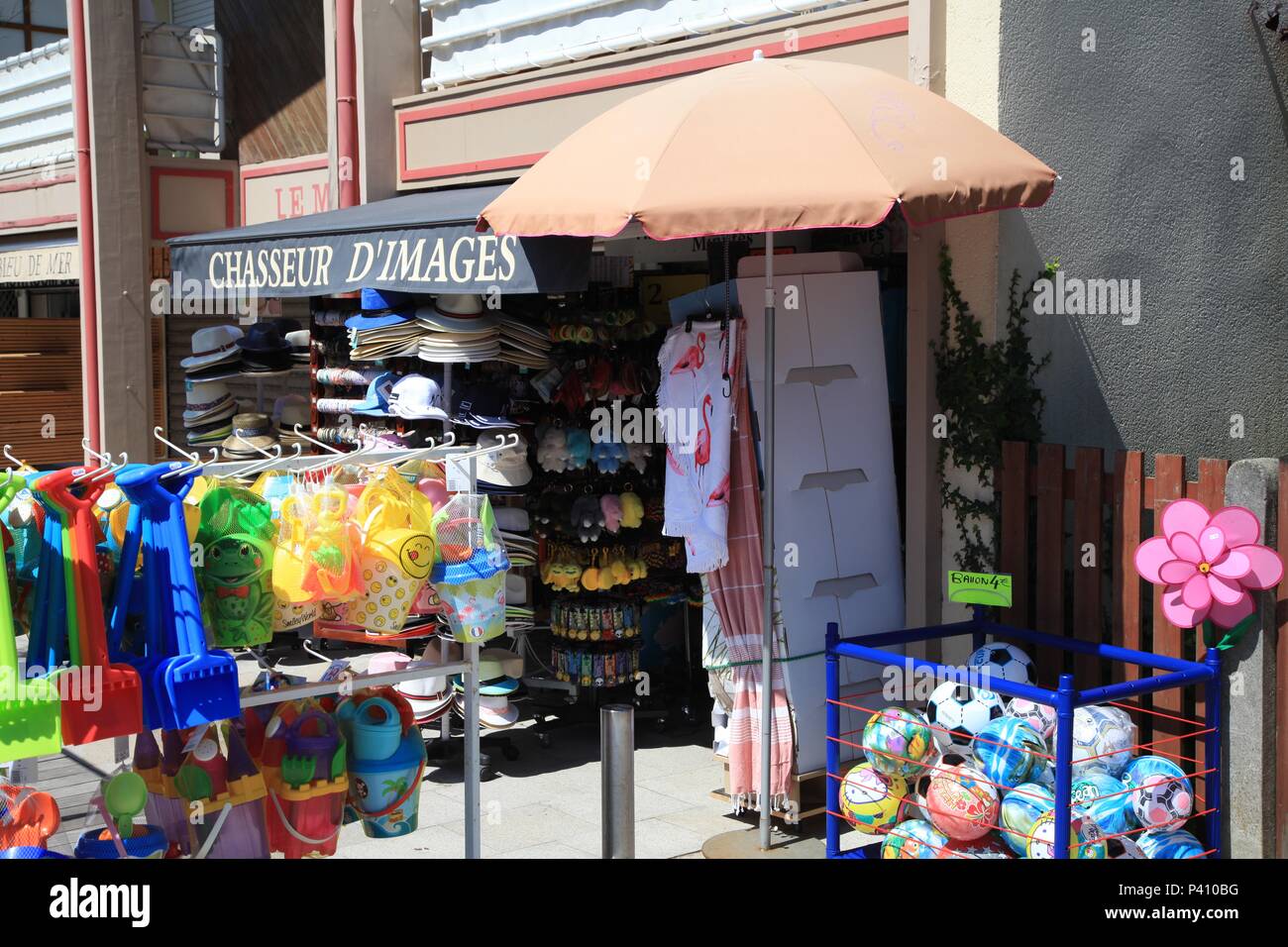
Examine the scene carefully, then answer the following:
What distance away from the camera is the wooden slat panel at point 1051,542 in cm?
569

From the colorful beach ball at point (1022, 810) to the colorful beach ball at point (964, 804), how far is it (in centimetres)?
6

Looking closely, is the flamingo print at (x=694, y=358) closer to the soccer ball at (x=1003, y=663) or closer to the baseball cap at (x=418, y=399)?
the baseball cap at (x=418, y=399)

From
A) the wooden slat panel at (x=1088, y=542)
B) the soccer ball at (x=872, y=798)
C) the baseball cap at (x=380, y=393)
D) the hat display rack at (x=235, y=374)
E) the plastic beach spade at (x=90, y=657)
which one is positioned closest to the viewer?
the plastic beach spade at (x=90, y=657)

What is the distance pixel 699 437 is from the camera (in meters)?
6.25

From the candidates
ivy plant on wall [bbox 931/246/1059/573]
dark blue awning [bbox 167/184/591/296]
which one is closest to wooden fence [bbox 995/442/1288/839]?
ivy plant on wall [bbox 931/246/1059/573]

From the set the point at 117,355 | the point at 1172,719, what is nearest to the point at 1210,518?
the point at 1172,719

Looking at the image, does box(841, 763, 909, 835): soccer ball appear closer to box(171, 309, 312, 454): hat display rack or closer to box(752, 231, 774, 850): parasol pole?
box(752, 231, 774, 850): parasol pole

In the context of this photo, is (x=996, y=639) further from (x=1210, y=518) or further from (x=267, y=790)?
(x=267, y=790)

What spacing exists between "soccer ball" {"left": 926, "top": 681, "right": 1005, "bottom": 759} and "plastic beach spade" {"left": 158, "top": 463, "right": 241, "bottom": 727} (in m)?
2.62

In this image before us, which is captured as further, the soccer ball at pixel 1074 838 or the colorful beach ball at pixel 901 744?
the colorful beach ball at pixel 901 744

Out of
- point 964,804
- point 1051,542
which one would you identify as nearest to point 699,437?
point 1051,542

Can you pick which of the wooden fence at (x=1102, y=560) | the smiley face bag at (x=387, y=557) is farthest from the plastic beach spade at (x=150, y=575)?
the wooden fence at (x=1102, y=560)

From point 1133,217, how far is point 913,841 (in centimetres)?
300

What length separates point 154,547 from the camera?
3.83 meters
